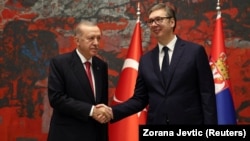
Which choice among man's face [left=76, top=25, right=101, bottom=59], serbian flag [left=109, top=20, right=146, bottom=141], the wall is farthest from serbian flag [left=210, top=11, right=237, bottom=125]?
man's face [left=76, top=25, right=101, bottom=59]

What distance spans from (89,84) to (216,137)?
1204 millimetres

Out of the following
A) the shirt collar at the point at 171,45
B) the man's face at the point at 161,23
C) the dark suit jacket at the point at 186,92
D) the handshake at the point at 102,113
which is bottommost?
the handshake at the point at 102,113

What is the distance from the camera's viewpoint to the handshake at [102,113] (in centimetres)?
268

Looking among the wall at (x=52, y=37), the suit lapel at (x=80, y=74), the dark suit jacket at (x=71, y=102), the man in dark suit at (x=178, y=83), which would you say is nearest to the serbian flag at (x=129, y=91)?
the wall at (x=52, y=37)

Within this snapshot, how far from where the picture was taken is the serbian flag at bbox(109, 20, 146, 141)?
365 centimetres

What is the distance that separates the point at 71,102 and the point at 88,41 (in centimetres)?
50

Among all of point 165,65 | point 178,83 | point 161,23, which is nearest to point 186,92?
point 178,83

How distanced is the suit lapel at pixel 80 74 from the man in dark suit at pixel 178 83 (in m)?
0.45

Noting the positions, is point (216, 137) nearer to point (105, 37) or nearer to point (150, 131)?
point (150, 131)

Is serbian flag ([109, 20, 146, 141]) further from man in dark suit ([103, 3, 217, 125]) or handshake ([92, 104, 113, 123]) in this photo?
man in dark suit ([103, 3, 217, 125])

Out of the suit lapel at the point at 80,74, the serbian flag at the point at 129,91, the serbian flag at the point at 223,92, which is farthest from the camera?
the serbian flag at the point at 129,91

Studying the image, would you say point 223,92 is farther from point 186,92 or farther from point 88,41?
point 88,41

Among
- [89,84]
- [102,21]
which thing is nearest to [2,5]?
[102,21]

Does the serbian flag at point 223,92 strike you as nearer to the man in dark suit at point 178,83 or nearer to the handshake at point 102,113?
the man in dark suit at point 178,83
